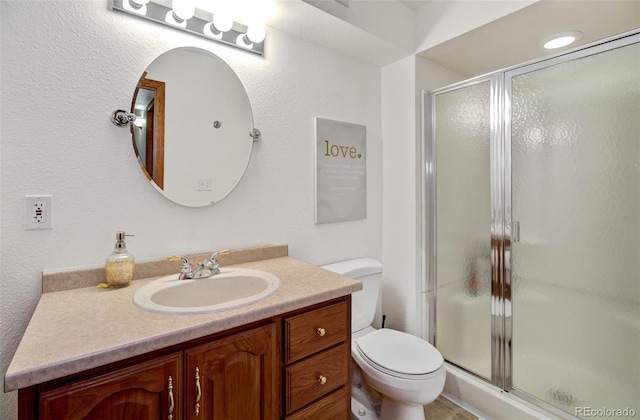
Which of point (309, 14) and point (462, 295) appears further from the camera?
point (462, 295)

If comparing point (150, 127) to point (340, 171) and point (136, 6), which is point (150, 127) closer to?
point (136, 6)

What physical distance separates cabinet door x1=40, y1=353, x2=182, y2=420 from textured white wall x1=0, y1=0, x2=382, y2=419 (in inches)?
6.5

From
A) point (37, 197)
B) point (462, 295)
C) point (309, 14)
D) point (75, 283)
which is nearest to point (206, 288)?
point (75, 283)

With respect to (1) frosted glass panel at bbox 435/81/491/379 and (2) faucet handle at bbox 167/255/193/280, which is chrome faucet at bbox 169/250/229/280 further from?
(1) frosted glass panel at bbox 435/81/491/379

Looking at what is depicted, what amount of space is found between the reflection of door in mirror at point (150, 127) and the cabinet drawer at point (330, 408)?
3.42 ft

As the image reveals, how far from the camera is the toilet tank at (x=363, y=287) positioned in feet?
5.50

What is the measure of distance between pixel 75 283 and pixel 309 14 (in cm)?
155

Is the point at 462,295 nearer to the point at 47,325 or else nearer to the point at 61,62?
the point at 47,325

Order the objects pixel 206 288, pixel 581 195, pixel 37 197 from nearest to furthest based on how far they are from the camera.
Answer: pixel 37 197 → pixel 206 288 → pixel 581 195

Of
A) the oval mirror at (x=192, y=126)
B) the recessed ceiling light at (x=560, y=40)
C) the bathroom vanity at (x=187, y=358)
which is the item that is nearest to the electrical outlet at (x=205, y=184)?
the oval mirror at (x=192, y=126)

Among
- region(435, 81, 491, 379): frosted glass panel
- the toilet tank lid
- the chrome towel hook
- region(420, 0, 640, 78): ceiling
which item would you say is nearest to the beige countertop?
the toilet tank lid

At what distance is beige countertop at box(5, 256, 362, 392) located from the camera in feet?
2.08

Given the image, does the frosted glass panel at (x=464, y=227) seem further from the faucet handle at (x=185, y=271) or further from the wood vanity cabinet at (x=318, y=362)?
the faucet handle at (x=185, y=271)

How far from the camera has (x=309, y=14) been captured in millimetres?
1481
